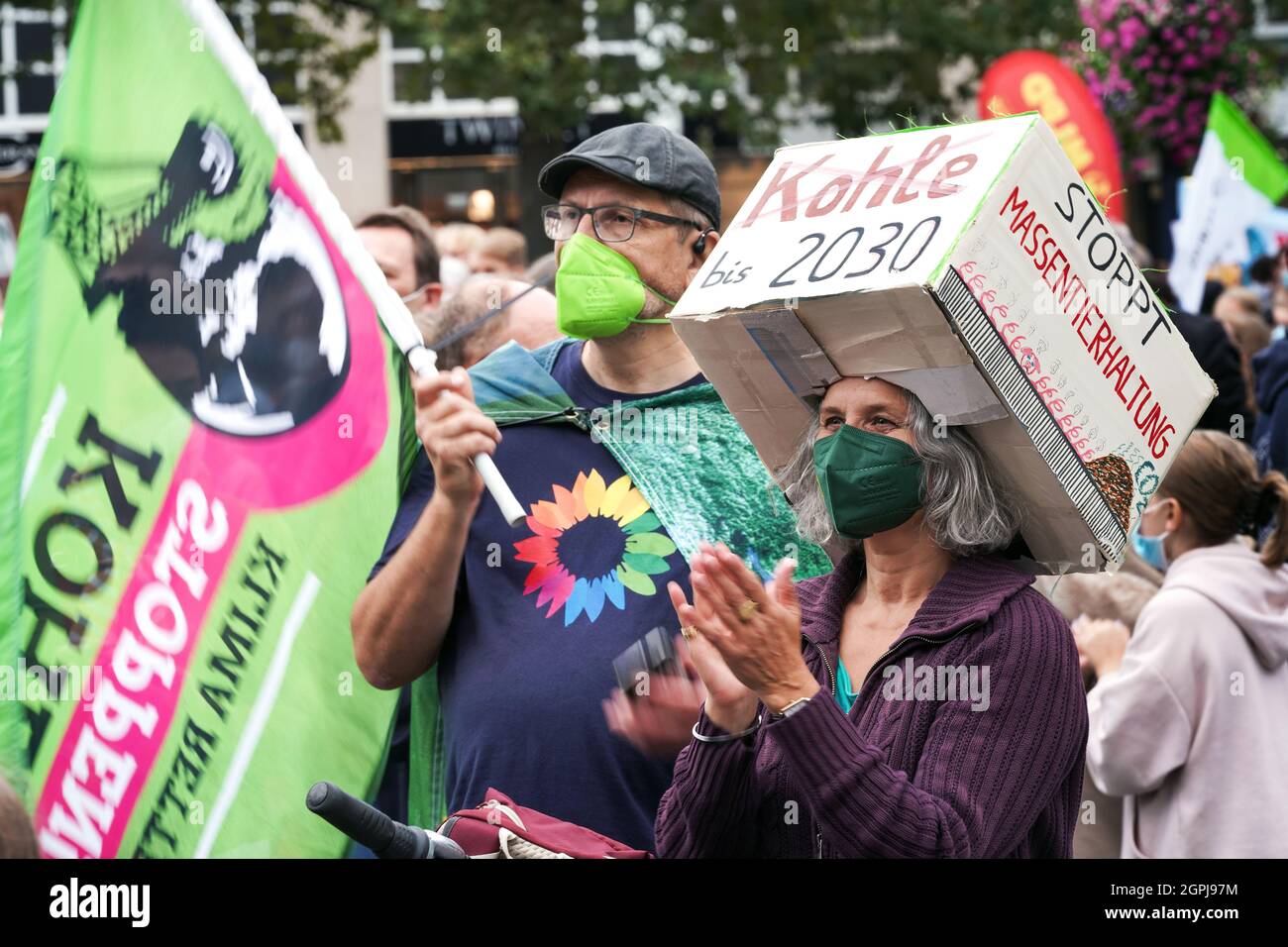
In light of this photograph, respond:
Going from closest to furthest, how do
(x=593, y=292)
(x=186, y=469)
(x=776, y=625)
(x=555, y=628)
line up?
(x=776, y=625), (x=555, y=628), (x=593, y=292), (x=186, y=469)

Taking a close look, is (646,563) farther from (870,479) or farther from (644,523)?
(870,479)

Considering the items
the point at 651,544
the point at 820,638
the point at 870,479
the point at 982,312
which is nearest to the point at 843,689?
the point at 820,638

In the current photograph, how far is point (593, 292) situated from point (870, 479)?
98 cm

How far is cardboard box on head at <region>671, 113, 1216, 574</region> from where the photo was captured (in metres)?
2.67

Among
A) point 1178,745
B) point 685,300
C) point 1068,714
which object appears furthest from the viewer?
point 1178,745

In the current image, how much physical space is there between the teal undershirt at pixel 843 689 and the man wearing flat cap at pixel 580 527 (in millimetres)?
482

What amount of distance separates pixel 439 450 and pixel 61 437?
112cm

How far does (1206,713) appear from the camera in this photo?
430cm

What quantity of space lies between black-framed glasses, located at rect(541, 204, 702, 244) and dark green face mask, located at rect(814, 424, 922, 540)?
103 cm

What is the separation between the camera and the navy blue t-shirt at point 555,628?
11.1 ft

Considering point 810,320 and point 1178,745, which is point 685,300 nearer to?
point 810,320
